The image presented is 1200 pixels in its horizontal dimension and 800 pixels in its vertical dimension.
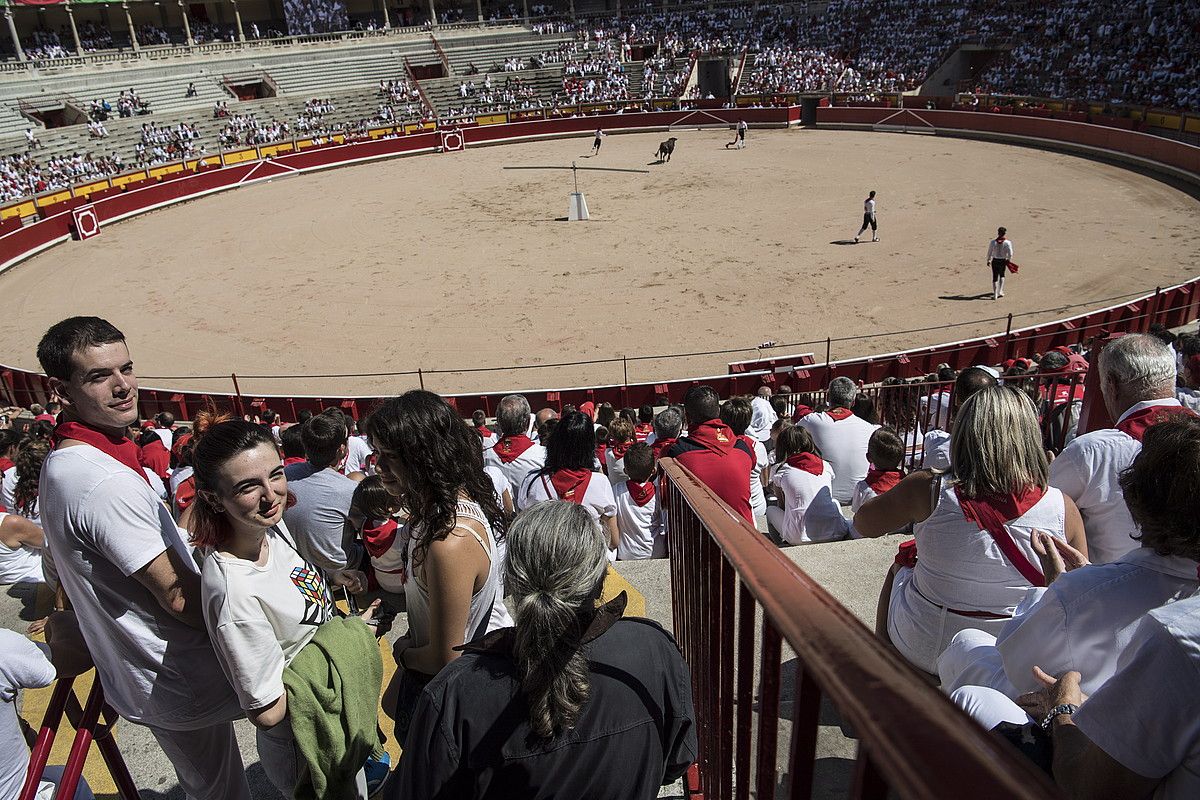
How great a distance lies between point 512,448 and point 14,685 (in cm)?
415

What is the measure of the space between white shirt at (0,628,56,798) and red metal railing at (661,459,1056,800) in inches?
77.6

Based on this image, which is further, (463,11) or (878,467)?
(463,11)

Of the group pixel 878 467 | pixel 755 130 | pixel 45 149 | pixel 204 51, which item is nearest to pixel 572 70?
pixel 755 130

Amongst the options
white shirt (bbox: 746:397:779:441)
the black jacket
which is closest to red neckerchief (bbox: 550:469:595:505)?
the black jacket

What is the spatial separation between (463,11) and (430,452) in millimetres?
66840

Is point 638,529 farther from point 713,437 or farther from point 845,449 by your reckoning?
point 845,449

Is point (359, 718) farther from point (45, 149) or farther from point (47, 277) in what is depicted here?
point (45, 149)

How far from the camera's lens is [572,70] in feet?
163

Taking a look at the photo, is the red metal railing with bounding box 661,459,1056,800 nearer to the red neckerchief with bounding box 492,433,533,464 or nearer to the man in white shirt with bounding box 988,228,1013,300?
the red neckerchief with bounding box 492,433,533,464

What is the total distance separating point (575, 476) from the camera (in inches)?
202

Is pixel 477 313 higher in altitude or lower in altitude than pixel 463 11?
lower

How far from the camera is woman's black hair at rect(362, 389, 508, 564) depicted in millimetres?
2598

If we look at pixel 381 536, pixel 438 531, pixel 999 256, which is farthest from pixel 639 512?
pixel 999 256

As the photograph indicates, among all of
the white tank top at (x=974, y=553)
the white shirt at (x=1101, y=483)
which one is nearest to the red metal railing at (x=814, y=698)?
the white tank top at (x=974, y=553)
